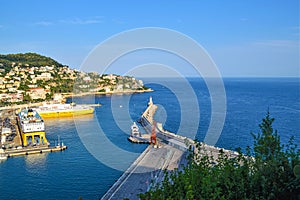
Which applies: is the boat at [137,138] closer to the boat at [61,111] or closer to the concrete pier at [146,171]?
the concrete pier at [146,171]

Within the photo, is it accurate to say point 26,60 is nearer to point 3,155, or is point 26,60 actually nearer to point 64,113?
point 64,113

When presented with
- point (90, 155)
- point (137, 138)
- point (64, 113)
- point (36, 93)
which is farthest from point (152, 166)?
point (36, 93)

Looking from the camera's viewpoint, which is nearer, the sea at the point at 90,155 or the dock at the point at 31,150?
the sea at the point at 90,155

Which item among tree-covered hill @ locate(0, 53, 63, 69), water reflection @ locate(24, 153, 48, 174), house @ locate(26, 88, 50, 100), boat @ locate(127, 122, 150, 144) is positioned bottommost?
water reflection @ locate(24, 153, 48, 174)

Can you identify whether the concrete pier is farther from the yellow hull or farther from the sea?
the yellow hull

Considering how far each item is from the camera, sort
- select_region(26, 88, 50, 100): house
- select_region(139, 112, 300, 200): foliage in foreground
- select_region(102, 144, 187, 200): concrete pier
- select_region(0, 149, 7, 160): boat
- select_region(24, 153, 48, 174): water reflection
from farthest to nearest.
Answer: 1. select_region(26, 88, 50, 100): house
2. select_region(0, 149, 7, 160): boat
3. select_region(24, 153, 48, 174): water reflection
4. select_region(102, 144, 187, 200): concrete pier
5. select_region(139, 112, 300, 200): foliage in foreground

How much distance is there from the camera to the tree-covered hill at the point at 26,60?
39.2m

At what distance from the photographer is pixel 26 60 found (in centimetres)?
4403

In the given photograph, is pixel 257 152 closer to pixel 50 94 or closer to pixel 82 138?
pixel 82 138

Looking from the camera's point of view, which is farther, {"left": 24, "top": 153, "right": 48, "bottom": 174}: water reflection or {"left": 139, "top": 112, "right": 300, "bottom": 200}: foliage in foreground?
{"left": 24, "top": 153, "right": 48, "bottom": 174}: water reflection

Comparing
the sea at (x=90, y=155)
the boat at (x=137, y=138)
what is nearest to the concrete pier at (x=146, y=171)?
A: the sea at (x=90, y=155)

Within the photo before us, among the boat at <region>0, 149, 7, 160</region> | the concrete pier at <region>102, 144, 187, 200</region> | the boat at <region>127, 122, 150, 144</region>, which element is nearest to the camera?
the concrete pier at <region>102, 144, 187, 200</region>

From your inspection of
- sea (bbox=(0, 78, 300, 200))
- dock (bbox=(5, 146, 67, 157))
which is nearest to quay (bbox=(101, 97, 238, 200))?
sea (bbox=(0, 78, 300, 200))

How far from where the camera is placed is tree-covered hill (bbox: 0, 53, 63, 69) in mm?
39188
